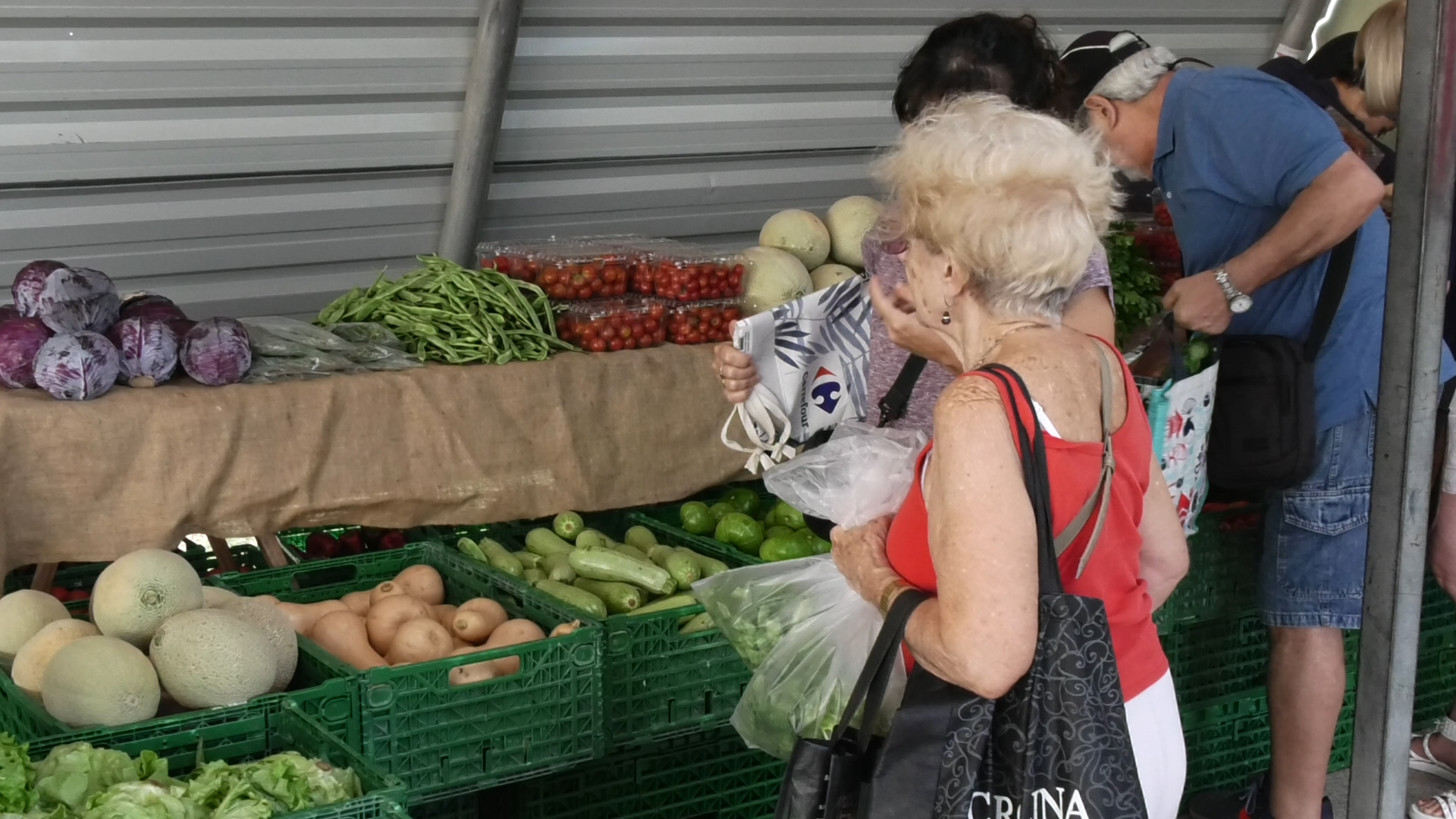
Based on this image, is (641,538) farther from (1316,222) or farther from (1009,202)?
(1009,202)

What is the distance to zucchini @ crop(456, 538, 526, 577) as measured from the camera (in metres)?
3.46

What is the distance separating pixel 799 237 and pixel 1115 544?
290 cm

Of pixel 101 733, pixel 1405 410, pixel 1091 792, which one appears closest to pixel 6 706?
pixel 101 733

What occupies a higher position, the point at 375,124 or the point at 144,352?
the point at 375,124

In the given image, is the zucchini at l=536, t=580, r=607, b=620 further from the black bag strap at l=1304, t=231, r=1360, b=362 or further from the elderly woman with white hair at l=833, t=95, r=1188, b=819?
the black bag strap at l=1304, t=231, r=1360, b=362

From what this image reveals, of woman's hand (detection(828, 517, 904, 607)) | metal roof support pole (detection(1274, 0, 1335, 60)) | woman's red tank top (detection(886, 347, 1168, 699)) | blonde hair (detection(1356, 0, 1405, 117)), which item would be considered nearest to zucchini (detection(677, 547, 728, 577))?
woman's hand (detection(828, 517, 904, 607))

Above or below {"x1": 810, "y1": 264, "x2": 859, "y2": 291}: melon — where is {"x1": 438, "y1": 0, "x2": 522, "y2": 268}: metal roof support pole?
above

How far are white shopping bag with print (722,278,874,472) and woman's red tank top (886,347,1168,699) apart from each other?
874 millimetres

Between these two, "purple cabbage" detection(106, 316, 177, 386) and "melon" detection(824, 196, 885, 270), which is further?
"melon" detection(824, 196, 885, 270)

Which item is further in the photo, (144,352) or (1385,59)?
(144,352)

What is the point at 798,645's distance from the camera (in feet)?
6.83

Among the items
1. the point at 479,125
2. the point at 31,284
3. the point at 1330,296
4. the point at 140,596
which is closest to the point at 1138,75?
the point at 1330,296

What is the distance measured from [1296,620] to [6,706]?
2715 mm

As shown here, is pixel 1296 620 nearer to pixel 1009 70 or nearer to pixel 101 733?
pixel 1009 70
